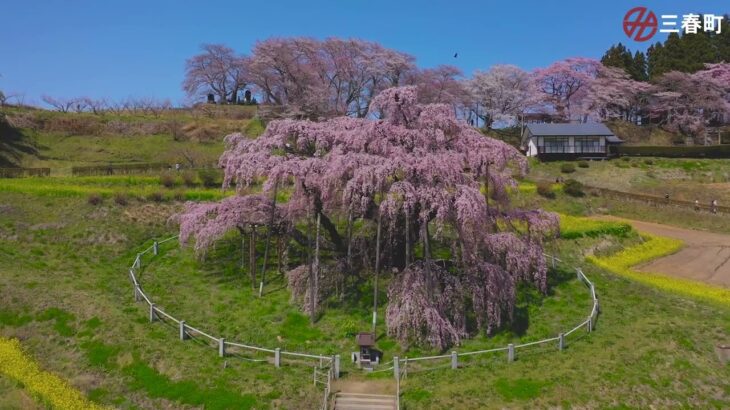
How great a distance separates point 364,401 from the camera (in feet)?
64.0

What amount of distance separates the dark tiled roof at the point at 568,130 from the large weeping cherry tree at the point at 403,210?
4124cm

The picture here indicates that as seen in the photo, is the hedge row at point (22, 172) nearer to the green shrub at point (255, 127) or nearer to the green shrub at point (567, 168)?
the green shrub at point (255, 127)

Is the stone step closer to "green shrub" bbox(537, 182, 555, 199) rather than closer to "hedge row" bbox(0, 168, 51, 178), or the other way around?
"green shrub" bbox(537, 182, 555, 199)

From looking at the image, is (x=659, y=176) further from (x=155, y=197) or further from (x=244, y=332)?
(x=244, y=332)

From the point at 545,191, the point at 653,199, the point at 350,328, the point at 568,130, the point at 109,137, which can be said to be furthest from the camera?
the point at 568,130

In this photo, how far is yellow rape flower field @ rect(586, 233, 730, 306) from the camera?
31.3m

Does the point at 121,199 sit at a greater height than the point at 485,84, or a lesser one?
lesser

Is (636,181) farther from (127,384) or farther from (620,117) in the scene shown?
(127,384)

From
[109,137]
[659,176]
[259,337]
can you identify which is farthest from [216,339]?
[659,176]

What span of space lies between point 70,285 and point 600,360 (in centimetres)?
2446

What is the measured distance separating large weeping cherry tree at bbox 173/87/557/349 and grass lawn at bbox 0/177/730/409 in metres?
1.36

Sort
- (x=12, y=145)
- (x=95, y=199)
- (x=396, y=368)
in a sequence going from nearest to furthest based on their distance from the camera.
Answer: (x=396, y=368) < (x=95, y=199) < (x=12, y=145)

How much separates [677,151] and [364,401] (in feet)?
205

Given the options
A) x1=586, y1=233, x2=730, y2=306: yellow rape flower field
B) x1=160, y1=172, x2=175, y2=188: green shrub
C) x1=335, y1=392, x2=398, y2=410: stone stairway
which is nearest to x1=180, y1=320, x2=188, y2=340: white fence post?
x1=335, y1=392, x2=398, y2=410: stone stairway
